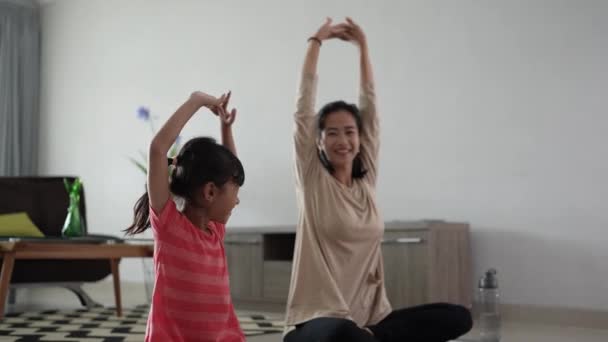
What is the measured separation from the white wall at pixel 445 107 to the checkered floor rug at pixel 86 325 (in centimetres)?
134

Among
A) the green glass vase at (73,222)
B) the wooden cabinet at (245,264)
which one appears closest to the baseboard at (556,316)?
the wooden cabinet at (245,264)

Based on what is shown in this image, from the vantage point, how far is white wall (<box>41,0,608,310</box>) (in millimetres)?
4039

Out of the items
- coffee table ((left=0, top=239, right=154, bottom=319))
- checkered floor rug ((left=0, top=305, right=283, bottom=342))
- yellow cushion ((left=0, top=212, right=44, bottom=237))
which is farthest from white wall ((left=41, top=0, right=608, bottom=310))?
yellow cushion ((left=0, top=212, right=44, bottom=237))

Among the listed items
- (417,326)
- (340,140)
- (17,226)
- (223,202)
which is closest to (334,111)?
(340,140)

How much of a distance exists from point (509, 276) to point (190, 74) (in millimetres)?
3089

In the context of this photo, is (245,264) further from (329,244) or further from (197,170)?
(197,170)

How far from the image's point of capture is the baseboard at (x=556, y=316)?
388 cm

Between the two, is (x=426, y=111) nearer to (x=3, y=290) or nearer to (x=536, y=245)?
(x=536, y=245)

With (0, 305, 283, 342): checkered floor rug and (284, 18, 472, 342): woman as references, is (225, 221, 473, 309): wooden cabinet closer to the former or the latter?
(0, 305, 283, 342): checkered floor rug

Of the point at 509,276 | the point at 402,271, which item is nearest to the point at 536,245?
the point at 509,276

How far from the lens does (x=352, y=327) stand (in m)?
1.94

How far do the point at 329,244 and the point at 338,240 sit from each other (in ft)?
0.09

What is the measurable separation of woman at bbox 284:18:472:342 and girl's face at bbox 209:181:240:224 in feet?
1.88

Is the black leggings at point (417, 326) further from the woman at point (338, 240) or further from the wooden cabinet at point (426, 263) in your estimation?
the wooden cabinet at point (426, 263)
